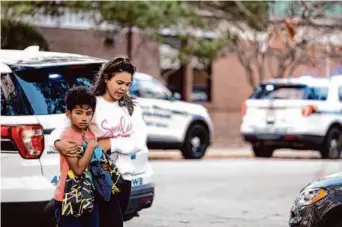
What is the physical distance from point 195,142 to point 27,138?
1315 cm

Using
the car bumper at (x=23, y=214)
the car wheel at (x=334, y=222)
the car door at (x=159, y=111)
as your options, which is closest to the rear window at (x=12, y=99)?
the car bumper at (x=23, y=214)

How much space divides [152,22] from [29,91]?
16887 mm

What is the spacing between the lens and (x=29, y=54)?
8.22 metres

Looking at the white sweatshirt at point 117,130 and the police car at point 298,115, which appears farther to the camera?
the police car at point 298,115

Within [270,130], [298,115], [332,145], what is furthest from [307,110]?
[332,145]

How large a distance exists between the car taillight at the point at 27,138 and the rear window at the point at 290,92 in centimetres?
1356

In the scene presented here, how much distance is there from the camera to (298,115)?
20.4 m

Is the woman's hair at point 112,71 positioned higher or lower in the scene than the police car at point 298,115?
higher

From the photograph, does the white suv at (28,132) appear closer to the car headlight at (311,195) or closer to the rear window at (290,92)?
the car headlight at (311,195)

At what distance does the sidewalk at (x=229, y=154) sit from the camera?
21.8m

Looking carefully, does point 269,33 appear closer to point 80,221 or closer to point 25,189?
point 25,189

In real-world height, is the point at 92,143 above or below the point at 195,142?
above

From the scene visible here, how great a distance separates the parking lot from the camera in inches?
425

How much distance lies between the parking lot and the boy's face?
405cm
